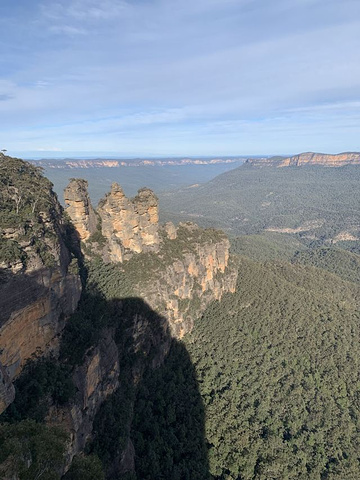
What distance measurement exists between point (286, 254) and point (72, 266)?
130018 mm

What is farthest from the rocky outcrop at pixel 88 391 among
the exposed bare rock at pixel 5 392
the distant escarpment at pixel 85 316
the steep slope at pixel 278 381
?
the steep slope at pixel 278 381

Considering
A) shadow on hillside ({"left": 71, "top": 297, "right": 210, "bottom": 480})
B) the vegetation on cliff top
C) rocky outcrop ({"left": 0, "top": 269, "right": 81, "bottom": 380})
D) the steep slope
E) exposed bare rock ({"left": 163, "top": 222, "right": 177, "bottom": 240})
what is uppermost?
the vegetation on cliff top

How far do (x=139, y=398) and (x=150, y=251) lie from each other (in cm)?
2204

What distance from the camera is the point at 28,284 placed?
2228 cm

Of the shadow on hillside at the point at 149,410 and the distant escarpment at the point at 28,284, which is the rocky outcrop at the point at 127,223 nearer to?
the shadow on hillside at the point at 149,410

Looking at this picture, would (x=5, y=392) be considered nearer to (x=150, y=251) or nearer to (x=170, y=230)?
(x=150, y=251)

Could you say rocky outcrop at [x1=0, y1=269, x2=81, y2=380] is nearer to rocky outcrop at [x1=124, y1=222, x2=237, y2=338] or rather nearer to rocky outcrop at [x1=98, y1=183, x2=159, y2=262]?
rocky outcrop at [x1=124, y1=222, x2=237, y2=338]

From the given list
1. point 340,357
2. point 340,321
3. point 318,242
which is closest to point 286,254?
point 318,242

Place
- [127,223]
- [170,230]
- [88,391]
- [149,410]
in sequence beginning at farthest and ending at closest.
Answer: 1. [170,230]
2. [127,223]
3. [149,410]
4. [88,391]

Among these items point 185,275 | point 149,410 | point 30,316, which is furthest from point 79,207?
point 149,410

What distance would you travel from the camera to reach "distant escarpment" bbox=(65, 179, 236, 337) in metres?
42.5

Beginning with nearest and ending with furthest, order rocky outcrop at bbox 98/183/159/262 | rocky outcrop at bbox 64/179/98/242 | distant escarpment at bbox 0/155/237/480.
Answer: distant escarpment at bbox 0/155/237/480 → rocky outcrop at bbox 64/179/98/242 → rocky outcrop at bbox 98/183/159/262

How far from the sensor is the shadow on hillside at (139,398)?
25109 millimetres

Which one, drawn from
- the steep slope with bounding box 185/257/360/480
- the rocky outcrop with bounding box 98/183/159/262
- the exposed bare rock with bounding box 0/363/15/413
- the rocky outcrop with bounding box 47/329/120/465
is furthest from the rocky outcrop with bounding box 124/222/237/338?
the exposed bare rock with bounding box 0/363/15/413
